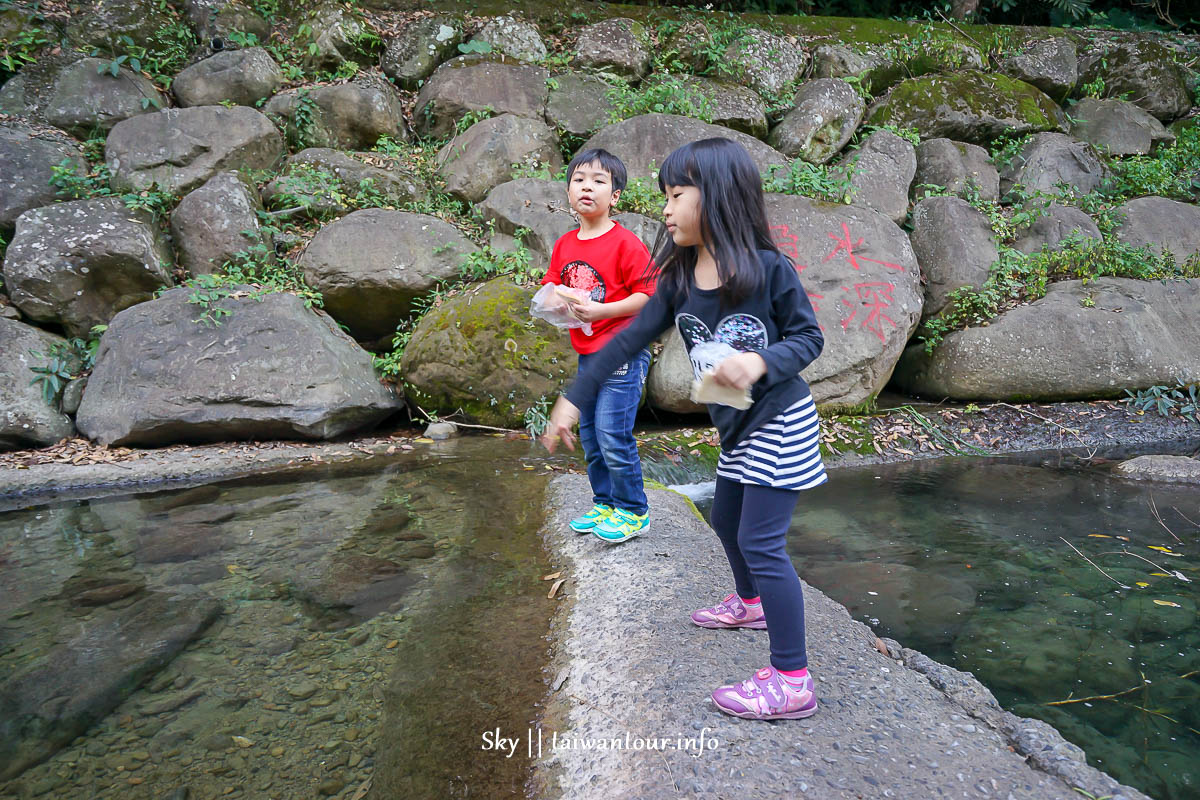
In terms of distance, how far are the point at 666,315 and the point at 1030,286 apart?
6207 mm

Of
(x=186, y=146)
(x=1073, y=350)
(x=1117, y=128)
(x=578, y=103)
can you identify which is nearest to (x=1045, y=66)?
(x=1117, y=128)

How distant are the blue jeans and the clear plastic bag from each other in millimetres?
172

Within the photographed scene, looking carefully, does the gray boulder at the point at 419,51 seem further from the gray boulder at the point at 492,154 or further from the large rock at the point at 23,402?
the large rock at the point at 23,402

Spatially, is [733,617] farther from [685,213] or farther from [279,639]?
[279,639]

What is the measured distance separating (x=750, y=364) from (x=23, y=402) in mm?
5688

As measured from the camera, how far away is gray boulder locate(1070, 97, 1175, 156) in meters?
9.32

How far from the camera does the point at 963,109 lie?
886 cm

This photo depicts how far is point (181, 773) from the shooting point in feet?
6.37

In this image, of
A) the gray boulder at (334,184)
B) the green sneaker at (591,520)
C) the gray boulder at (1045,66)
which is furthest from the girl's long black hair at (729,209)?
the gray boulder at (1045,66)

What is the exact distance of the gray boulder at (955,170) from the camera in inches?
325

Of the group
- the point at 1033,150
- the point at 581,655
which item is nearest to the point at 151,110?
the point at 581,655

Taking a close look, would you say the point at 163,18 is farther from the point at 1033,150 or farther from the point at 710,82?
the point at 1033,150

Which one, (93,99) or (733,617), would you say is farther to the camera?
→ (93,99)

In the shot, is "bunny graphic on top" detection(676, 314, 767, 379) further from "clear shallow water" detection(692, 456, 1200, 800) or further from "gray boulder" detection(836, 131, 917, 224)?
"gray boulder" detection(836, 131, 917, 224)
